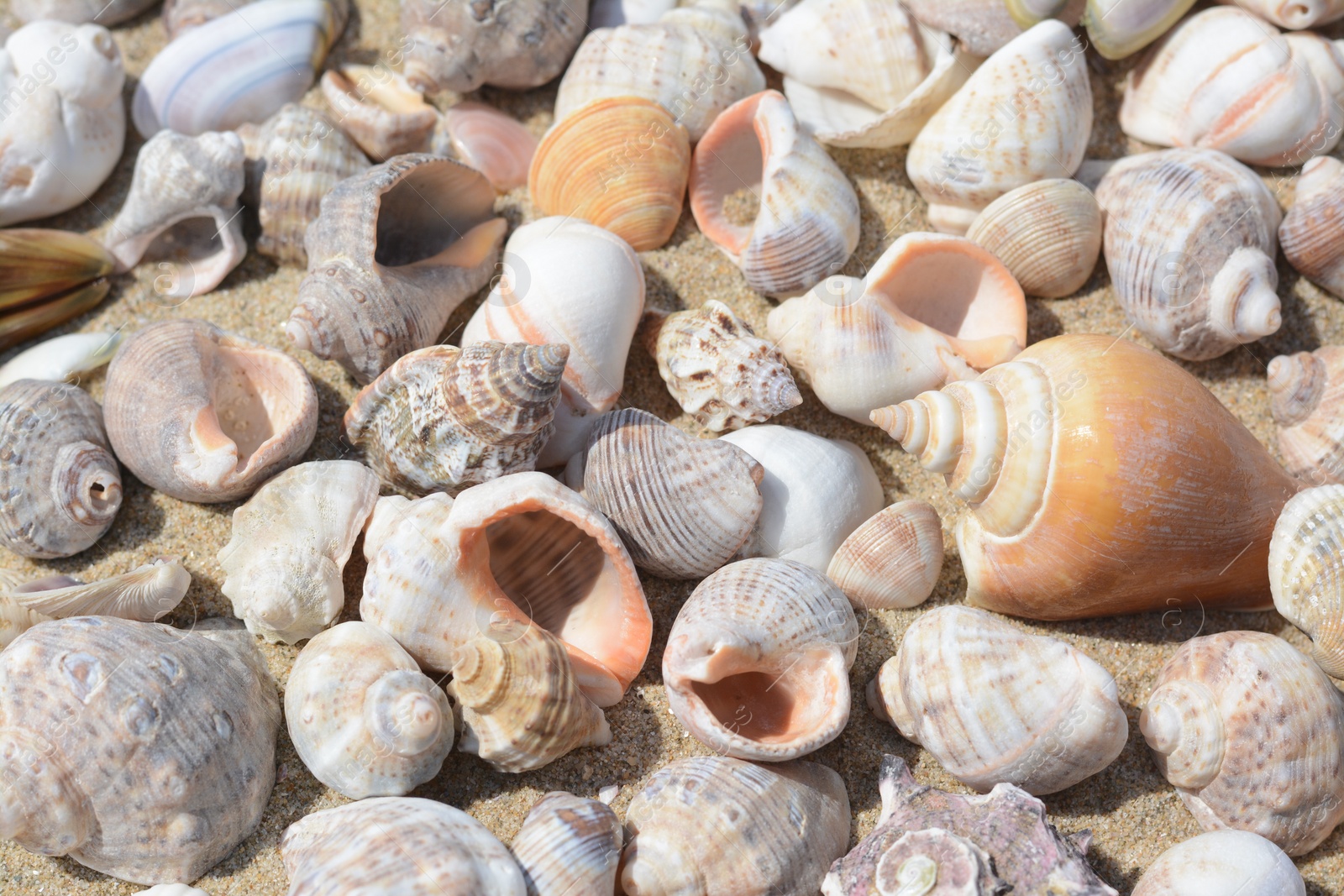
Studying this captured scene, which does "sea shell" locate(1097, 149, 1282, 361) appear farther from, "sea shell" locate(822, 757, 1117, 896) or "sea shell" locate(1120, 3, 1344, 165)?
"sea shell" locate(822, 757, 1117, 896)

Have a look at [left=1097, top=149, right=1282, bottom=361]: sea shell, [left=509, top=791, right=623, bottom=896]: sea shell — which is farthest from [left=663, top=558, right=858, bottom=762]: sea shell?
[left=1097, top=149, right=1282, bottom=361]: sea shell

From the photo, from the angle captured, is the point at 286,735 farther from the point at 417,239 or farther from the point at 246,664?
the point at 417,239

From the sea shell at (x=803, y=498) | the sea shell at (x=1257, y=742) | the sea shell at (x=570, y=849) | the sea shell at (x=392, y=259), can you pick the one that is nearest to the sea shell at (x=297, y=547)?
the sea shell at (x=392, y=259)

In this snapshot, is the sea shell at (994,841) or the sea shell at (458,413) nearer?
the sea shell at (994,841)

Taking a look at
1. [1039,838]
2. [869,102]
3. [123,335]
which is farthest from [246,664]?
[869,102]

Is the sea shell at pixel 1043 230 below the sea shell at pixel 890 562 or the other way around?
the other way around

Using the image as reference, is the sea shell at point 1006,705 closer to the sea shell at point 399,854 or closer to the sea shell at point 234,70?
the sea shell at point 399,854

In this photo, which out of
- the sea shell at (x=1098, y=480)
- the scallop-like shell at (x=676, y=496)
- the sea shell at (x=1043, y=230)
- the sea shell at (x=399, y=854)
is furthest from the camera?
the sea shell at (x=1043, y=230)
